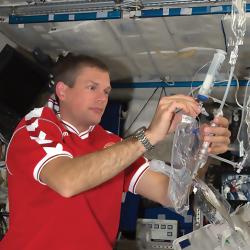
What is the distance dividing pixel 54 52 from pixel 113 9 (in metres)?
0.77

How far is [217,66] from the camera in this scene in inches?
48.9

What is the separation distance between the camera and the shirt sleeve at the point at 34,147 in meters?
1.37

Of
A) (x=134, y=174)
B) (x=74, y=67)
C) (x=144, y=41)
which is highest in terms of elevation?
(x=144, y=41)

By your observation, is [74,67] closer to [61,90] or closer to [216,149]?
[61,90]

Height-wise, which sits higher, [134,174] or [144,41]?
[144,41]

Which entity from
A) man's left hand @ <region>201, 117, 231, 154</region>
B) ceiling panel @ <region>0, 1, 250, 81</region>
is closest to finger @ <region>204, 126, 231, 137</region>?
man's left hand @ <region>201, 117, 231, 154</region>

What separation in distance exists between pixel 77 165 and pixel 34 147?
211 millimetres

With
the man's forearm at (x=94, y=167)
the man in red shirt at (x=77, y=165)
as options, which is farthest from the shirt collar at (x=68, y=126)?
the man's forearm at (x=94, y=167)

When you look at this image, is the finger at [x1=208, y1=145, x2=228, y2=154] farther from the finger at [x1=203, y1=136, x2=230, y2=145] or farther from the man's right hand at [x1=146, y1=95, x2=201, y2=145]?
the man's right hand at [x1=146, y1=95, x2=201, y2=145]

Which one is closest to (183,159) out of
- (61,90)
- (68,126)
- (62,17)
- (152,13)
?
A: (68,126)

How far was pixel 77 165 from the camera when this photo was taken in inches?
50.4

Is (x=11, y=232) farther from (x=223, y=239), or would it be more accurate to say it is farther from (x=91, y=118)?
(x=223, y=239)

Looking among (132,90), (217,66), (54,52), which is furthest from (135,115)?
(217,66)

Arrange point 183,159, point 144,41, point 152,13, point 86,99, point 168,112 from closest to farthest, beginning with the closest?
point 168,112 < point 183,159 < point 86,99 < point 152,13 < point 144,41
